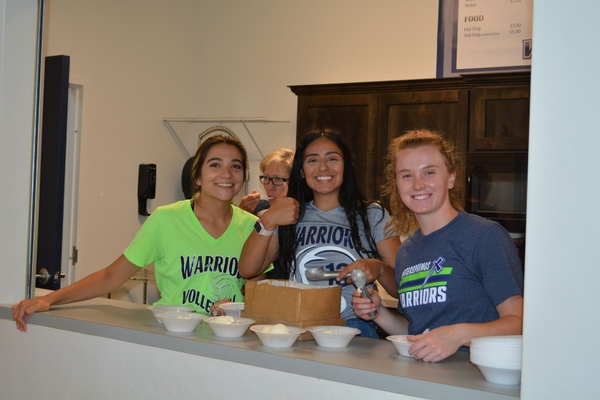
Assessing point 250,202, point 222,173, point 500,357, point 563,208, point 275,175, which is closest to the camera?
point 563,208

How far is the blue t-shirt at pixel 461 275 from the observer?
1562mm

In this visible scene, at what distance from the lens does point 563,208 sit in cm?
119

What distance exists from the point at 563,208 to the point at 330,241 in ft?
3.29

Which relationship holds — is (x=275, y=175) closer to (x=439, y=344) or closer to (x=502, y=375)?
(x=439, y=344)

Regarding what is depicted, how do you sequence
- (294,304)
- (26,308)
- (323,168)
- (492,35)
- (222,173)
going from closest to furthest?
1. (294,304)
2. (26,308)
3. (323,168)
4. (222,173)
5. (492,35)

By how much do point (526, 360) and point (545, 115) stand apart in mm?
453

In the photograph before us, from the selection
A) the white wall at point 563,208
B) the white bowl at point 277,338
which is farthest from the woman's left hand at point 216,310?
the white wall at point 563,208

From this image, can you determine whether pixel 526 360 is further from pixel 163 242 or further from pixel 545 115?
pixel 163 242

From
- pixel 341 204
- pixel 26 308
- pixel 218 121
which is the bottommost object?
pixel 26 308

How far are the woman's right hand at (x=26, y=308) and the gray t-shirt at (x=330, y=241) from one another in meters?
0.78

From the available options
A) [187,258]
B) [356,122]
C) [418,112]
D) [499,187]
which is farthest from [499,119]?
[187,258]

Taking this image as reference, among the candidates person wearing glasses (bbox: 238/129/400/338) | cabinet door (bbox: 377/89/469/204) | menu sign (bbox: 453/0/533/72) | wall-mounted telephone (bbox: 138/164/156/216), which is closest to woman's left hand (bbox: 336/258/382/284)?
person wearing glasses (bbox: 238/129/400/338)

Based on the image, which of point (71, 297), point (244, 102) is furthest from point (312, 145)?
point (244, 102)

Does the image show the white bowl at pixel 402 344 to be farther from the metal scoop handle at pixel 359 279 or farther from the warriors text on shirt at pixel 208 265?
the warriors text on shirt at pixel 208 265
